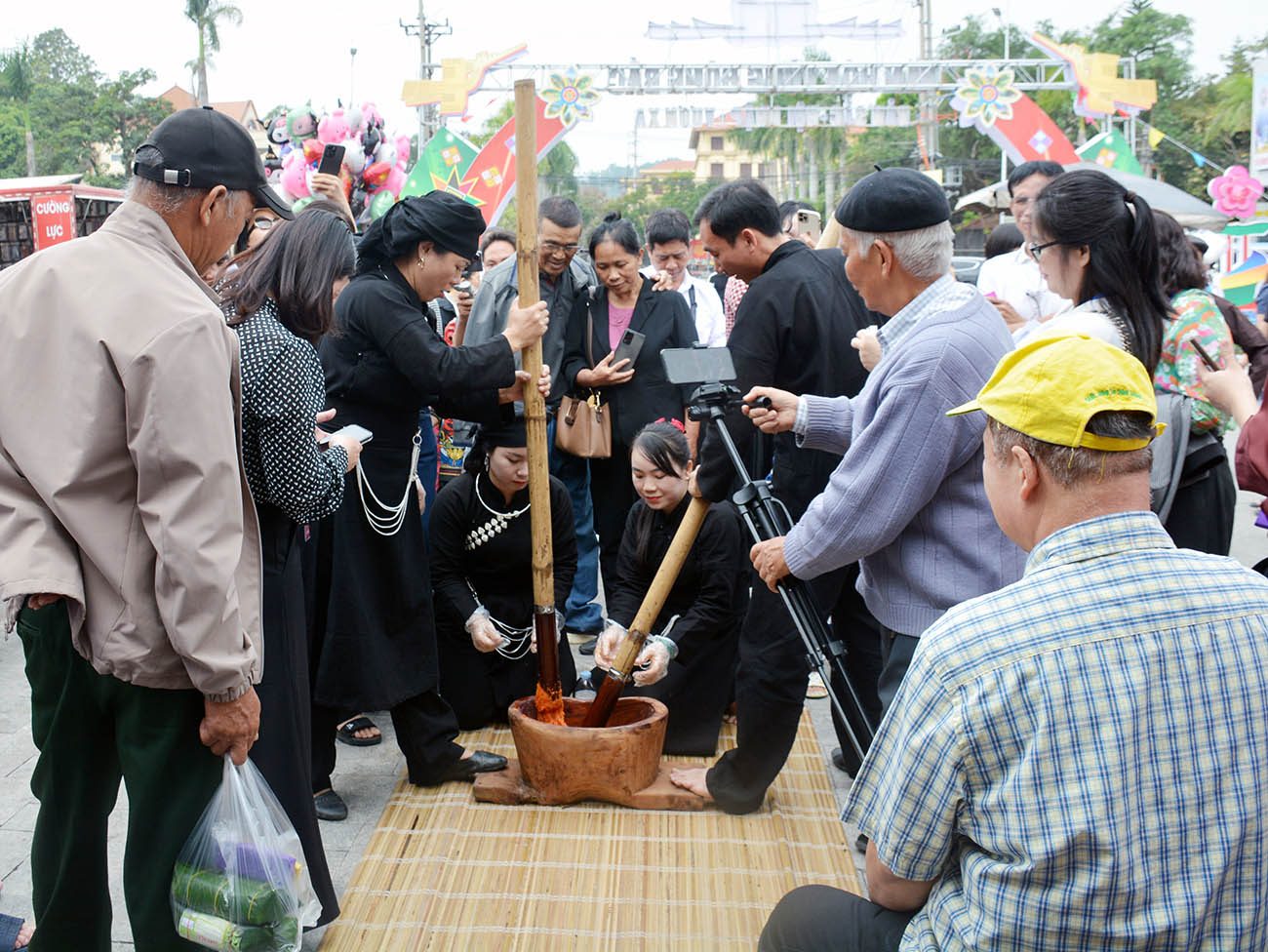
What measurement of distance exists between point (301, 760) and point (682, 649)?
1.64 metres

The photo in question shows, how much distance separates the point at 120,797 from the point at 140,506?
211 cm

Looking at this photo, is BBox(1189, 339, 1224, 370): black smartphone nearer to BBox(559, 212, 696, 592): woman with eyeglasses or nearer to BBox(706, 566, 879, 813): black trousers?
BBox(706, 566, 879, 813): black trousers

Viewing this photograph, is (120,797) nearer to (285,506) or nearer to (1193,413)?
(285,506)

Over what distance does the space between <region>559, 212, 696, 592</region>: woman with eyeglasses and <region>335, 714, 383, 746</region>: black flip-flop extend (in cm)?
128

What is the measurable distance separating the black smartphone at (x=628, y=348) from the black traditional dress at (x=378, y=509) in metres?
1.48

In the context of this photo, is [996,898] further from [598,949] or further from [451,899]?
[451,899]

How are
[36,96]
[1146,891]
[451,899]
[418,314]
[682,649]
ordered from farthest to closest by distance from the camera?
[36,96] < [682,649] < [418,314] < [451,899] < [1146,891]

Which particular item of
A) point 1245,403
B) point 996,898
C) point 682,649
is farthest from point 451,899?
point 1245,403

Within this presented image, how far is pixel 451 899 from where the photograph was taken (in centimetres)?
286

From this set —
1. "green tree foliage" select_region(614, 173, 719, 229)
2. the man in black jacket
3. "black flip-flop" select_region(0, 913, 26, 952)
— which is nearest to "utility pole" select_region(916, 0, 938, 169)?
the man in black jacket

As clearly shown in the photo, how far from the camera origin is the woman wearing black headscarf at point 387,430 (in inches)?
125

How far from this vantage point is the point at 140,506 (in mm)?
1818

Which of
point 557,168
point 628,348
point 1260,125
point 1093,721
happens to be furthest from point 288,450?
point 557,168

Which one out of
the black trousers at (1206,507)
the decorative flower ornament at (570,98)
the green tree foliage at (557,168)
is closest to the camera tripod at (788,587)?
the black trousers at (1206,507)
